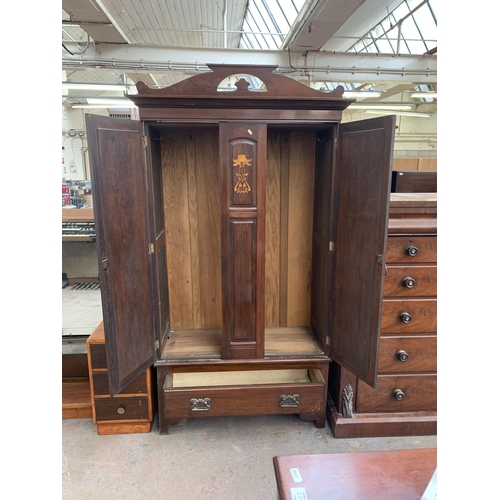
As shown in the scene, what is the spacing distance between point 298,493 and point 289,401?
0.97m

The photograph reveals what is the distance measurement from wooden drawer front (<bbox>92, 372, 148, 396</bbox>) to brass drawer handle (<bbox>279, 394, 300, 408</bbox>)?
80 centimetres

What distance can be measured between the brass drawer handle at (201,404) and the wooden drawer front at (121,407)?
11.4 inches

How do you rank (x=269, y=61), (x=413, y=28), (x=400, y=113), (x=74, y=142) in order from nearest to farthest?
(x=269, y=61) < (x=413, y=28) < (x=400, y=113) < (x=74, y=142)

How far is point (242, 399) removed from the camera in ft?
6.24

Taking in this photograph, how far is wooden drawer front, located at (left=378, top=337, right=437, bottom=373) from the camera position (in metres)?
1.88

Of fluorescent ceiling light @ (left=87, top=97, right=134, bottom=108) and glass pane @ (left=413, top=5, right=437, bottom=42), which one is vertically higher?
glass pane @ (left=413, top=5, right=437, bottom=42)

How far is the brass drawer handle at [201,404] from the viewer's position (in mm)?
1889

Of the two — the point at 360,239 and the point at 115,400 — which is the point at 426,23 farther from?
the point at 115,400

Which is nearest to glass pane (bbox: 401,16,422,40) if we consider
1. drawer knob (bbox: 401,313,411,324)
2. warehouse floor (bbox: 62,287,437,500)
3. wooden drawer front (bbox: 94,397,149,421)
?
drawer knob (bbox: 401,313,411,324)

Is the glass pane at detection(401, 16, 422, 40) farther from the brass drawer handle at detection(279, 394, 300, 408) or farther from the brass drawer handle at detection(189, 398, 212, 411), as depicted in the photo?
the brass drawer handle at detection(189, 398, 212, 411)

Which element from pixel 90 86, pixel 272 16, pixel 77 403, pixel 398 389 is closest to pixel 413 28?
pixel 272 16

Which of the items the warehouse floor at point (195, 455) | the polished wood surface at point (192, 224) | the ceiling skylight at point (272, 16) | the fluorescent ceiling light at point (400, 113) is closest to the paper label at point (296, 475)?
the warehouse floor at point (195, 455)
